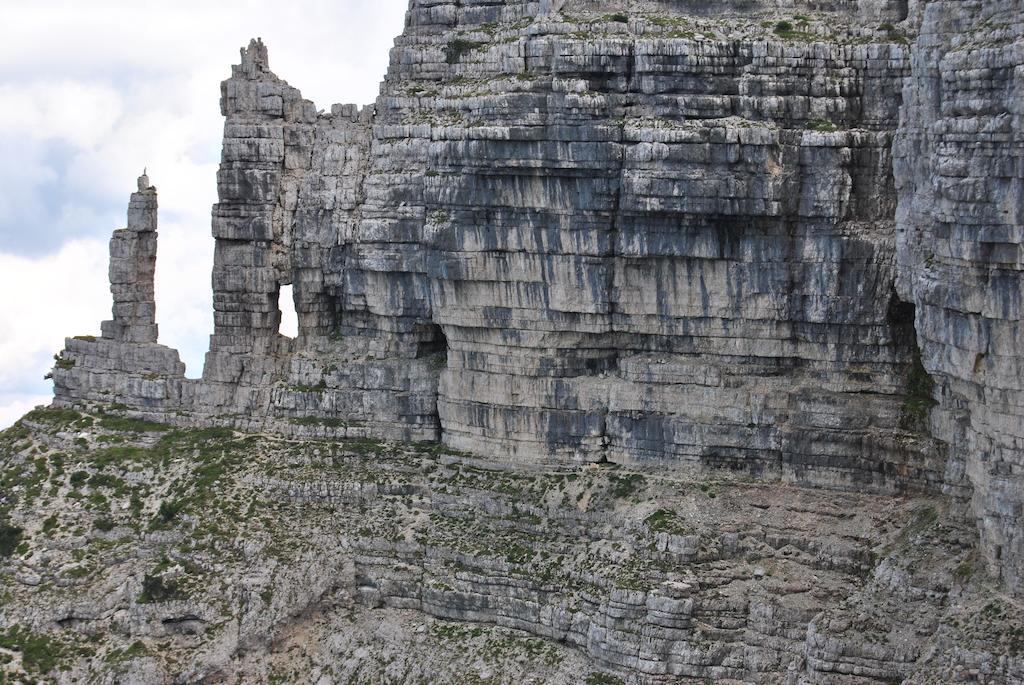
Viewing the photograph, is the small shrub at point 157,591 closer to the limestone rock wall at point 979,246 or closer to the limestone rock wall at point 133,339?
the limestone rock wall at point 133,339

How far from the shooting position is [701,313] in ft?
297

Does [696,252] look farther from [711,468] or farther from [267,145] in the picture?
[267,145]

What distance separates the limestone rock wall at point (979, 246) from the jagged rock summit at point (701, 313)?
5.0 inches

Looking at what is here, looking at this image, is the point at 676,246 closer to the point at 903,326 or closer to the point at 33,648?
the point at 903,326

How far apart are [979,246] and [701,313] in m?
15.7

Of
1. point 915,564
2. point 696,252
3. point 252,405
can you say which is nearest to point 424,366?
point 252,405

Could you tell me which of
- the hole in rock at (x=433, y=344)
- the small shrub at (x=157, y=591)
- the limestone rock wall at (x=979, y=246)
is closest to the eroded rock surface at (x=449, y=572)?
the small shrub at (x=157, y=591)

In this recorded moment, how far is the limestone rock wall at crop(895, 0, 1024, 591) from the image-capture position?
7612 cm

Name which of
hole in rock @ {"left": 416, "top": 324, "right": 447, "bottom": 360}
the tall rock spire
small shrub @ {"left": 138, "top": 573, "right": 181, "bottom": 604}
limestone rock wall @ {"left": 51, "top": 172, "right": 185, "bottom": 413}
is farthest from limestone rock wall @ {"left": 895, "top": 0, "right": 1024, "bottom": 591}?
the tall rock spire

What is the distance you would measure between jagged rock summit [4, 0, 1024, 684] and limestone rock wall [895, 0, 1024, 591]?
127 millimetres

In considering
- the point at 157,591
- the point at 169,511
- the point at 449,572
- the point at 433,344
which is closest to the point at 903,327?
the point at 449,572

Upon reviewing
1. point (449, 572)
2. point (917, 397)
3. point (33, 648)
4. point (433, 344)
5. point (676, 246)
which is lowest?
point (33, 648)

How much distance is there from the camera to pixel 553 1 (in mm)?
93625

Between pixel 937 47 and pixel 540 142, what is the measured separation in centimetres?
1612
